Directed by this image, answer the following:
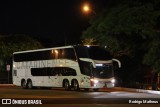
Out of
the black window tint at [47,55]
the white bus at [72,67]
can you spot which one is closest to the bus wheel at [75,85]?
the white bus at [72,67]

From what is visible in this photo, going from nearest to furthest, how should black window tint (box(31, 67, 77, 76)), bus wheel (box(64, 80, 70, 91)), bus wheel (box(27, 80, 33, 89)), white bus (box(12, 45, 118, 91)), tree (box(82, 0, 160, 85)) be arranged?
tree (box(82, 0, 160, 85)), white bus (box(12, 45, 118, 91)), black window tint (box(31, 67, 77, 76)), bus wheel (box(64, 80, 70, 91)), bus wheel (box(27, 80, 33, 89))

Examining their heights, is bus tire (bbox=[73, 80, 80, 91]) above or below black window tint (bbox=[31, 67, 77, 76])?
below

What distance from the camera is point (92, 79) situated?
134 feet

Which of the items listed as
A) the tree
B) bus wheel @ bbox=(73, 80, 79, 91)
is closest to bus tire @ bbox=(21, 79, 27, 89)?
bus wheel @ bbox=(73, 80, 79, 91)

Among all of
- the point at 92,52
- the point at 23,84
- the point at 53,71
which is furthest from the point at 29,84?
the point at 92,52

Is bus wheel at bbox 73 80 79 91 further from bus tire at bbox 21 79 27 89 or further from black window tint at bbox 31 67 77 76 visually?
bus tire at bbox 21 79 27 89

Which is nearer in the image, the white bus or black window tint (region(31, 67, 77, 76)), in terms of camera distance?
the white bus

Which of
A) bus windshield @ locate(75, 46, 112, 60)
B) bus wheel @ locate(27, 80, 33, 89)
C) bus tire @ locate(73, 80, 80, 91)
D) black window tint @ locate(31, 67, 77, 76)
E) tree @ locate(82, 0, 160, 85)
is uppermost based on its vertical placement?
tree @ locate(82, 0, 160, 85)

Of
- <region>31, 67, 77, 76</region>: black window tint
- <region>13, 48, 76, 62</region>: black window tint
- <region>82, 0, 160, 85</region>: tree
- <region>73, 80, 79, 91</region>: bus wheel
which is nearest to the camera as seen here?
<region>82, 0, 160, 85</region>: tree

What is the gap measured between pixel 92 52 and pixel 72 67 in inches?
90.9

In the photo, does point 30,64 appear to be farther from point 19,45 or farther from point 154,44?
point 19,45

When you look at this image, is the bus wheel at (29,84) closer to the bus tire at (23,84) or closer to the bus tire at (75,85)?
the bus tire at (23,84)

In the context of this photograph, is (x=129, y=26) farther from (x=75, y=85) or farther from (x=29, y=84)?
(x=29, y=84)

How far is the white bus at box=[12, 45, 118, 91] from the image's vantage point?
4122 cm
